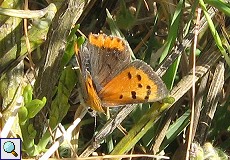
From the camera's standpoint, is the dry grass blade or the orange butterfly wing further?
the dry grass blade

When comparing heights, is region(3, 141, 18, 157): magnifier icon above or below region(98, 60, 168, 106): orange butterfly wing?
below

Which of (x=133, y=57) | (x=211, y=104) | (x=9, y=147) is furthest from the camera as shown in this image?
(x=211, y=104)

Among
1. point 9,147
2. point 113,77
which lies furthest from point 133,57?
point 9,147

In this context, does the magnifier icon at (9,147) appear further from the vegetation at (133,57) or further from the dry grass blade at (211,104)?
the dry grass blade at (211,104)

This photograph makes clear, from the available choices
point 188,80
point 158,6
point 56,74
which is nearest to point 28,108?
point 56,74

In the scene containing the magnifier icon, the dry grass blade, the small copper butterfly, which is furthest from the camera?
the dry grass blade

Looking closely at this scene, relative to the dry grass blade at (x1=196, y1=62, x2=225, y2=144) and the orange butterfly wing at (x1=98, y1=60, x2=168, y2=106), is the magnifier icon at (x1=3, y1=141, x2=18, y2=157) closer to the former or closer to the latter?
the orange butterfly wing at (x1=98, y1=60, x2=168, y2=106)

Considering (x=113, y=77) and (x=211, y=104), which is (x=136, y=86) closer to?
(x=113, y=77)

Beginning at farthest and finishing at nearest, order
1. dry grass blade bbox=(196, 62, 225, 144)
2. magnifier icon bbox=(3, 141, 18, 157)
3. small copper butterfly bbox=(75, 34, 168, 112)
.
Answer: dry grass blade bbox=(196, 62, 225, 144)
magnifier icon bbox=(3, 141, 18, 157)
small copper butterfly bbox=(75, 34, 168, 112)

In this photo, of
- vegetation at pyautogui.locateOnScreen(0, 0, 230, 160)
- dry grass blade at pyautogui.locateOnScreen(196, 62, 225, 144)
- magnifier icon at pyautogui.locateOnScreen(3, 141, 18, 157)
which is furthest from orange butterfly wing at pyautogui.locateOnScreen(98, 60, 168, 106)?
dry grass blade at pyautogui.locateOnScreen(196, 62, 225, 144)

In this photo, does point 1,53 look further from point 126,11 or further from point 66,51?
point 126,11
